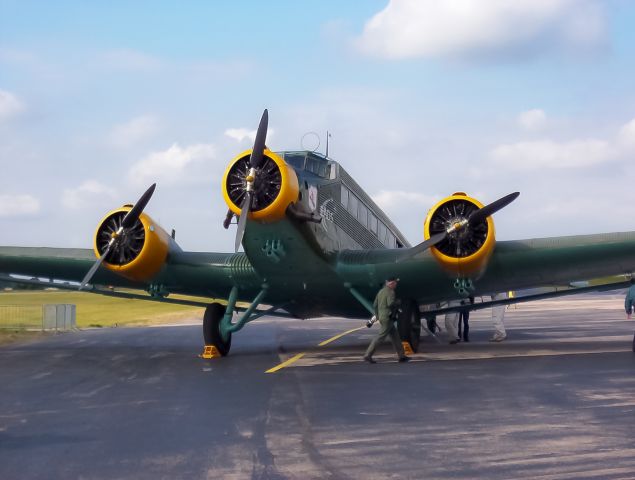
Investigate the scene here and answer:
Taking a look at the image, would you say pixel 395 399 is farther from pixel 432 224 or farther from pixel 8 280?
pixel 8 280

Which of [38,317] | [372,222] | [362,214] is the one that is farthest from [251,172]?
[38,317]

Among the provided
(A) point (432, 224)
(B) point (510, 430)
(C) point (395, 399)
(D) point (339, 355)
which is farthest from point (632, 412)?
(D) point (339, 355)

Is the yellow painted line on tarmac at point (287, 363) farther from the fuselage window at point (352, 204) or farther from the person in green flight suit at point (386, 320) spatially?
the fuselage window at point (352, 204)

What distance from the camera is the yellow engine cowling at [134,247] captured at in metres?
16.5

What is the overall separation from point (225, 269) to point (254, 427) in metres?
8.83

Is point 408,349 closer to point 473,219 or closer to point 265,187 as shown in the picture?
point 473,219

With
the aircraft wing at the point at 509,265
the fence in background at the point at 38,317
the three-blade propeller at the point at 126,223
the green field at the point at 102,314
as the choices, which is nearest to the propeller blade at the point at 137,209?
the three-blade propeller at the point at 126,223

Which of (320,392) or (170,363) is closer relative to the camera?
(320,392)

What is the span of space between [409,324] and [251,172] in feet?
16.7

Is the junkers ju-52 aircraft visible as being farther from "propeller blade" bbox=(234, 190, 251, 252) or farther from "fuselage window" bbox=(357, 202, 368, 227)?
"fuselage window" bbox=(357, 202, 368, 227)

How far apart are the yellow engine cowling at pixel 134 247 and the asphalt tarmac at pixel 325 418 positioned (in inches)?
75.6

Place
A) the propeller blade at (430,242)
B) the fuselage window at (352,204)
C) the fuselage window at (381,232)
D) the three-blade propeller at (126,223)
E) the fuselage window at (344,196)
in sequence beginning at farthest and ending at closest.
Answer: the fuselage window at (381,232), the fuselage window at (352,204), the fuselage window at (344,196), the three-blade propeller at (126,223), the propeller blade at (430,242)

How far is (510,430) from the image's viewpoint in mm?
7758

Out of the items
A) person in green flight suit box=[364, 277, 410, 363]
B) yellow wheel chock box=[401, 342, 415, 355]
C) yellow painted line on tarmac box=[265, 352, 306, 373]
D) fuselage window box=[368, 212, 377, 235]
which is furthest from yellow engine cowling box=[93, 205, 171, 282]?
fuselage window box=[368, 212, 377, 235]
